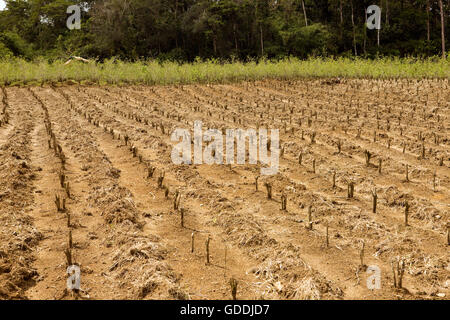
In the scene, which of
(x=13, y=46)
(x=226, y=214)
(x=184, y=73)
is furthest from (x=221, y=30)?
(x=226, y=214)

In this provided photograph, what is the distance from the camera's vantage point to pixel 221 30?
28.1m

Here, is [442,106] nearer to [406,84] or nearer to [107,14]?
[406,84]

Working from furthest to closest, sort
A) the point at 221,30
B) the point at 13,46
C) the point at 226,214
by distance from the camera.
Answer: the point at 221,30 < the point at 13,46 < the point at 226,214

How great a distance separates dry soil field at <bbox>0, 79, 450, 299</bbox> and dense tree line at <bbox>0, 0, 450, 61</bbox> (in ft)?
66.3

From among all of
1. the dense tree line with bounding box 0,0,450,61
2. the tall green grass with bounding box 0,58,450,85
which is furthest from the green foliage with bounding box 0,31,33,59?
the tall green grass with bounding box 0,58,450,85

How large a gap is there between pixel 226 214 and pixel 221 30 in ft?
84.8

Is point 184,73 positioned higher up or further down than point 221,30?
further down

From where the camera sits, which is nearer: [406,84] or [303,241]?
[303,241]

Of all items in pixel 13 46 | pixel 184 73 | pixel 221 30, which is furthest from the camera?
pixel 221 30

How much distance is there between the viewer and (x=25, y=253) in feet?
11.0

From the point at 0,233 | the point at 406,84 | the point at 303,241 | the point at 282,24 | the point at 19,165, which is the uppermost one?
the point at 282,24

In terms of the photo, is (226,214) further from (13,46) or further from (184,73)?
(13,46)

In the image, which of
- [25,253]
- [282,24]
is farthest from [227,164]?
[282,24]

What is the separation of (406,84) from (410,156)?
7.96 metres
